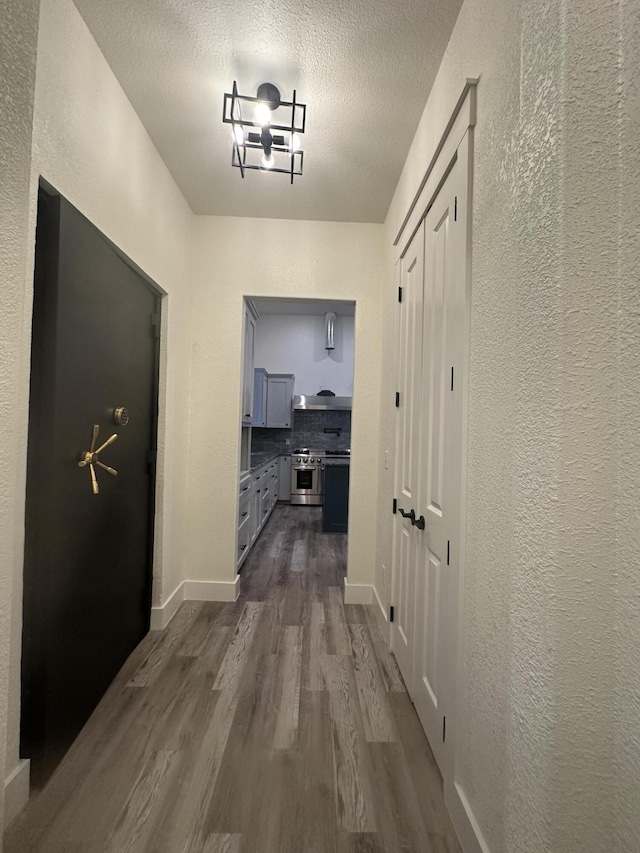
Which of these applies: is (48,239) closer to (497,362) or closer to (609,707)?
(497,362)

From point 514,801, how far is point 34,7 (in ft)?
6.81

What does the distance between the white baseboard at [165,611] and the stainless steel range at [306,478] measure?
402cm

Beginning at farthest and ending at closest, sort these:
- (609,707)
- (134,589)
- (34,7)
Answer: (134,589) → (34,7) → (609,707)

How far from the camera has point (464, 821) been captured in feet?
3.93

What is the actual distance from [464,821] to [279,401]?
6.04m

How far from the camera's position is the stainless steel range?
680 centimetres

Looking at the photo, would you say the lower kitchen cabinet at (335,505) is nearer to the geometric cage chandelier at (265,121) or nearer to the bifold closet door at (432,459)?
the bifold closet door at (432,459)

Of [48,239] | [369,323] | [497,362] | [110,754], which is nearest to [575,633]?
[497,362]

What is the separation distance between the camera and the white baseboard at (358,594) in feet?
9.84

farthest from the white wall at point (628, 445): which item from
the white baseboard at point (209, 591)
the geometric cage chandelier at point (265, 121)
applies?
the white baseboard at point (209, 591)

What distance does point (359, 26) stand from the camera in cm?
157

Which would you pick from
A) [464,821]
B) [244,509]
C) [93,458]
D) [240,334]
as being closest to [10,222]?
[93,458]

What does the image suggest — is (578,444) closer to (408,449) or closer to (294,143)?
(408,449)

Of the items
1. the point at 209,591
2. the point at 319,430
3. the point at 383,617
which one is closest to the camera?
the point at 383,617
